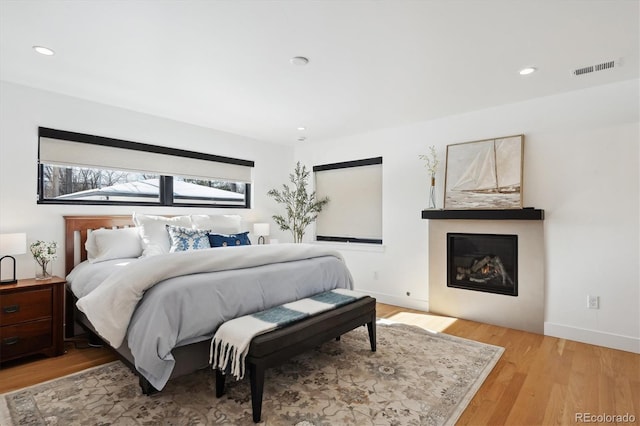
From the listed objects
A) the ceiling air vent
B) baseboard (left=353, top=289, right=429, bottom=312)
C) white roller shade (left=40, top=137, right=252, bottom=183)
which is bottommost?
baseboard (left=353, top=289, right=429, bottom=312)

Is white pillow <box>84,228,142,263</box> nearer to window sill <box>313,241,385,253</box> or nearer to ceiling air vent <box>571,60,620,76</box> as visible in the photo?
window sill <box>313,241,385,253</box>

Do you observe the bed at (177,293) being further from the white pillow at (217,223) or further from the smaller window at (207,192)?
the smaller window at (207,192)

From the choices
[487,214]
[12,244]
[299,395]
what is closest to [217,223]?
[12,244]

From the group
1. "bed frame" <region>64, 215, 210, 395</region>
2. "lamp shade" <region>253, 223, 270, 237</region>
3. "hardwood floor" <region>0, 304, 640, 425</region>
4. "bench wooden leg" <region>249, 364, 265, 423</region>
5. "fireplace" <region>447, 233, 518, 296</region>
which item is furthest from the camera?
"lamp shade" <region>253, 223, 270, 237</region>

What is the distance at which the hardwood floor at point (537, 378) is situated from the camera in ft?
6.60

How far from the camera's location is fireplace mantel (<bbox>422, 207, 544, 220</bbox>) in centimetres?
332

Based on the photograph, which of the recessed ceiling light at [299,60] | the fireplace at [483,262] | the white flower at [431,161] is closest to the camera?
the recessed ceiling light at [299,60]

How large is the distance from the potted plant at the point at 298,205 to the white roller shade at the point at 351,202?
14 cm

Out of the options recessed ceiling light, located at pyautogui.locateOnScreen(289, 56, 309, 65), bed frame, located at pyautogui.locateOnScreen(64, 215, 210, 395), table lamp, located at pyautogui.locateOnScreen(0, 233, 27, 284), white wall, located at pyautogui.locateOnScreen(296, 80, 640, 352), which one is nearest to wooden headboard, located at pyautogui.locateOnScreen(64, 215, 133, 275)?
bed frame, located at pyautogui.locateOnScreen(64, 215, 210, 395)

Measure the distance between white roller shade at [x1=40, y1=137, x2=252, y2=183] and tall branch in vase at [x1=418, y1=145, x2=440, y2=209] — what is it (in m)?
2.63

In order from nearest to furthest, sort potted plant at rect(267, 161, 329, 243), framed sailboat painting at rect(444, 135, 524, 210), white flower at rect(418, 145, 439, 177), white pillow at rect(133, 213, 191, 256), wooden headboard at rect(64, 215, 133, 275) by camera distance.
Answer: wooden headboard at rect(64, 215, 133, 275)
white pillow at rect(133, 213, 191, 256)
framed sailboat painting at rect(444, 135, 524, 210)
white flower at rect(418, 145, 439, 177)
potted plant at rect(267, 161, 329, 243)

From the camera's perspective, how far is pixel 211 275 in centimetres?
234

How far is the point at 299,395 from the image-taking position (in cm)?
218

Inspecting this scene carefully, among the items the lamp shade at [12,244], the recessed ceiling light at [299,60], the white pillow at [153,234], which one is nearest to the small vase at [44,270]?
the lamp shade at [12,244]
